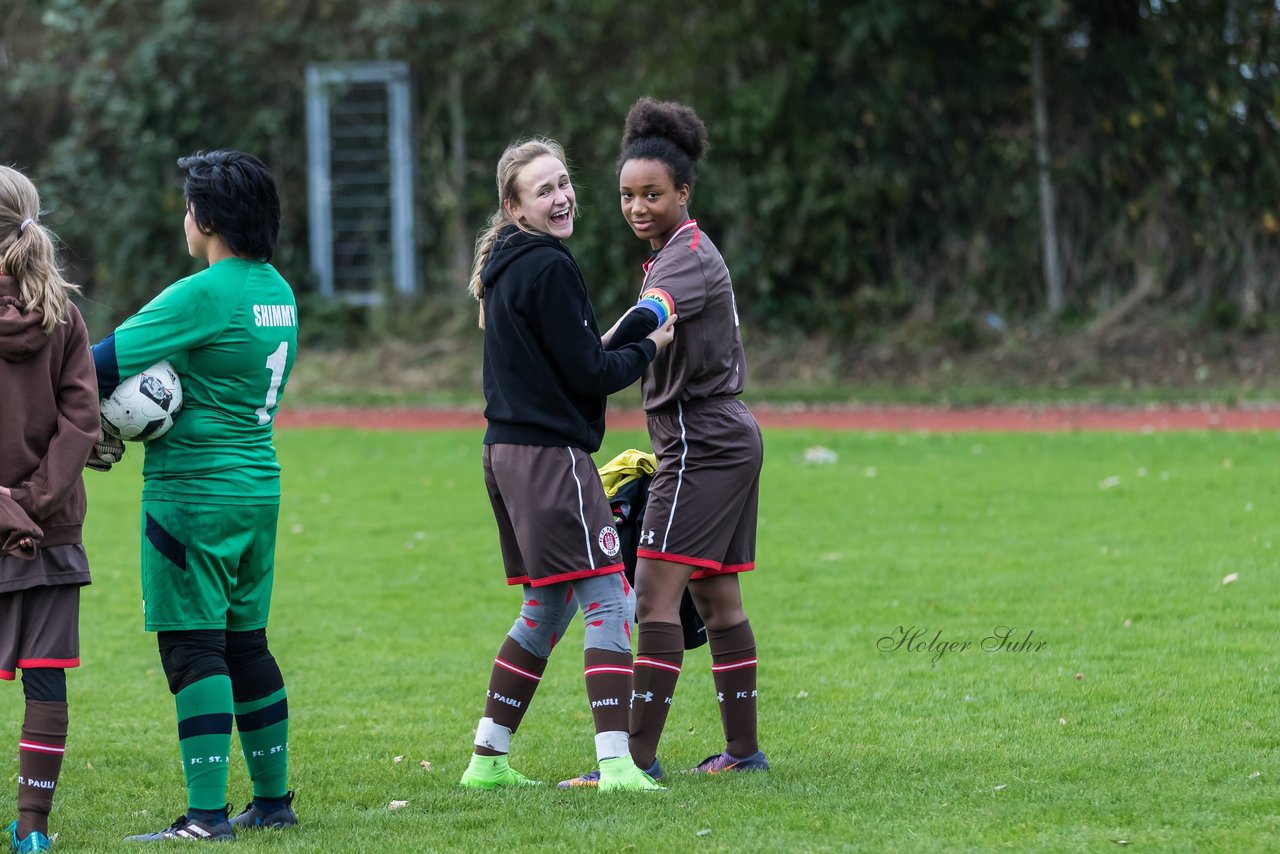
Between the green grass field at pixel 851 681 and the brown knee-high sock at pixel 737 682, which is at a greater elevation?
the brown knee-high sock at pixel 737 682

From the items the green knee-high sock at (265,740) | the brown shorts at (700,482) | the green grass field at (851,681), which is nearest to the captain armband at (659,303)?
the brown shorts at (700,482)

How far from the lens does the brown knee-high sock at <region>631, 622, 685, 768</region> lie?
16.0 feet

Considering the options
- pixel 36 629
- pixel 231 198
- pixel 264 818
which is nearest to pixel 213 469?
pixel 36 629

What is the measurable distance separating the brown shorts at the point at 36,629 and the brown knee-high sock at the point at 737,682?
1.92 m

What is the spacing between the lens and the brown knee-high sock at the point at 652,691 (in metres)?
4.88

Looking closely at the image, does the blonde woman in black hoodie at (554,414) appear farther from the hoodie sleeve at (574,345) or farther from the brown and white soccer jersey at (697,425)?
the brown and white soccer jersey at (697,425)

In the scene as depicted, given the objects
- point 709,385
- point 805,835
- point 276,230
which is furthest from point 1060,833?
point 276,230

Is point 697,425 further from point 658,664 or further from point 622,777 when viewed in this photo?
point 622,777

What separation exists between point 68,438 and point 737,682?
2129 millimetres

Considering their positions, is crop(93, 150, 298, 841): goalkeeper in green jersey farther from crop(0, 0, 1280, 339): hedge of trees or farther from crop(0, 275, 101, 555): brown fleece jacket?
crop(0, 0, 1280, 339): hedge of trees

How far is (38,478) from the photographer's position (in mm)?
4195

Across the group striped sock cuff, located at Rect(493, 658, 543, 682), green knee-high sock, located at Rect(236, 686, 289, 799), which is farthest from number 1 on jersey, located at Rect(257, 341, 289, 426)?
striped sock cuff, located at Rect(493, 658, 543, 682)

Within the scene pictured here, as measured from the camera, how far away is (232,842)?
13.9ft

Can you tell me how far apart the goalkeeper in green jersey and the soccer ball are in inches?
1.3
